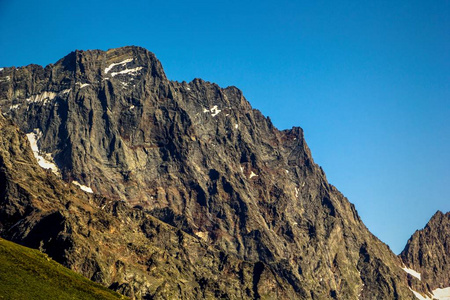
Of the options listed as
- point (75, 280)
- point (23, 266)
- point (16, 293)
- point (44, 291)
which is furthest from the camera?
point (75, 280)

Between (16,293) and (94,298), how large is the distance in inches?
1129

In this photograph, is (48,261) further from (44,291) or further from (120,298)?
(44,291)

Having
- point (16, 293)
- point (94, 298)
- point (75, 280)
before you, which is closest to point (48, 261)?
point (75, 280)

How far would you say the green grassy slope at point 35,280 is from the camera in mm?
131875

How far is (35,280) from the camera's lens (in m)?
143

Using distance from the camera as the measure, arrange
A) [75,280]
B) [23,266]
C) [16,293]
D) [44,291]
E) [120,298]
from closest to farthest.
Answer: [16,293], [44,291], [23,266], [75,280], [120,298]

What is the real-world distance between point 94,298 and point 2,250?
27253 millimetres

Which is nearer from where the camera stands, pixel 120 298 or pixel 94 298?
pixel 94 298

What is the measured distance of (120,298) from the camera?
568 feet

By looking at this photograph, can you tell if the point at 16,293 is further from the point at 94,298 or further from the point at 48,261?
the point at 48,261

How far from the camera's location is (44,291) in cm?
13838

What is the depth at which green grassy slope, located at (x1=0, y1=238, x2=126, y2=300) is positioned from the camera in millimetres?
131875

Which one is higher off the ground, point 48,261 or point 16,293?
point 48,261

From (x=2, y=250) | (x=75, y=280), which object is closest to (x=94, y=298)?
(x=75, y=280)
